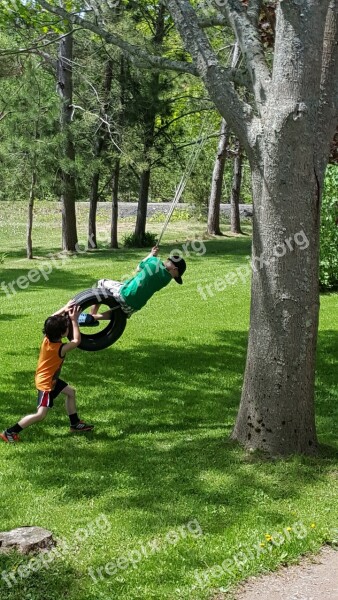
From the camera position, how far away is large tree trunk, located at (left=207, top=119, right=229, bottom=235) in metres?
25.9


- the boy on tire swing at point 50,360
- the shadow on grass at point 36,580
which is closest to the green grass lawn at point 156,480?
the shadow on grass at point 36,580

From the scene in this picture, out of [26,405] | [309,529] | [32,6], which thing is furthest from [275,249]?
[32,6]

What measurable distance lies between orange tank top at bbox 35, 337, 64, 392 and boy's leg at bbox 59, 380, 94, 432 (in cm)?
27

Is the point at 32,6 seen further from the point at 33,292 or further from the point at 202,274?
the point at 202,274

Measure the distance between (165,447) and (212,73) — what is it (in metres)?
3.67

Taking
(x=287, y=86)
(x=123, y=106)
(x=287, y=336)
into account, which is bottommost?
(x=287, y=336)

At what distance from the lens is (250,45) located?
22.5 feet

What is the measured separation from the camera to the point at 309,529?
18.0 feet

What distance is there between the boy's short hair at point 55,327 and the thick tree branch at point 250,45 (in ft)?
9.41

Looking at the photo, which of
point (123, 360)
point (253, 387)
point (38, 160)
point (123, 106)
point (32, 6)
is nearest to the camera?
point (253, 387)

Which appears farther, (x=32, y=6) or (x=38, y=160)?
(x=38, y=160)

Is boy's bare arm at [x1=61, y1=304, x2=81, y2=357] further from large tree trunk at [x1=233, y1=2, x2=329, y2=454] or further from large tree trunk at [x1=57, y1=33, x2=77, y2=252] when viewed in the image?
large tree trunk at [x1=57, y1=33, x2=77, y2=252]

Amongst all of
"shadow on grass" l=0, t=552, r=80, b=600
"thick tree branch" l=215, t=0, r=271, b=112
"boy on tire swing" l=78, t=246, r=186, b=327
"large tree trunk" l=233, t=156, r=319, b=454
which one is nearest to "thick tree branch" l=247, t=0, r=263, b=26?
"thick tree branch" l=215, t=0, r=271, b=112

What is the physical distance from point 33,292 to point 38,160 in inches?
222
